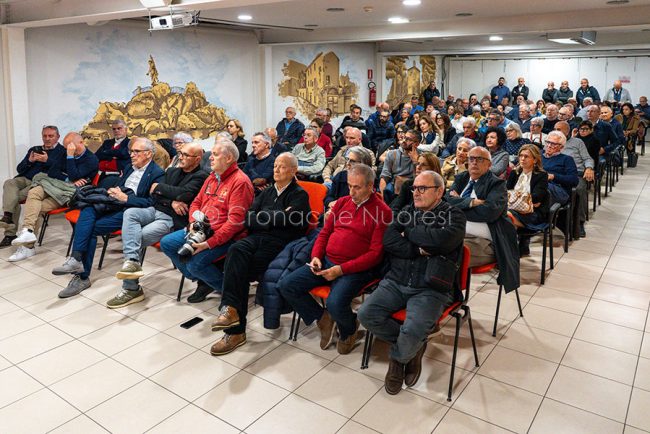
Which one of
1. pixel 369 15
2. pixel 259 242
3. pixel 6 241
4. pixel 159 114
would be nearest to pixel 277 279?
pixel 259 242

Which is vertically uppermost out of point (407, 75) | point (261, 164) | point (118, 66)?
point (407, 75)

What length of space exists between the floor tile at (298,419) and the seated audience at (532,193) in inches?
92.2

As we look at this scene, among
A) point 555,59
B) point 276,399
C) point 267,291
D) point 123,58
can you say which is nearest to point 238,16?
point 123,58

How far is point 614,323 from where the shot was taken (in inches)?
141

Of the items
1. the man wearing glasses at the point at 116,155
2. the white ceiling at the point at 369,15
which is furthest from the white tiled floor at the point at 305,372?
the white ceiling at the point at 369,15

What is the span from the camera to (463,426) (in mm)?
2537

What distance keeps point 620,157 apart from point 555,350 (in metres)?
6.10

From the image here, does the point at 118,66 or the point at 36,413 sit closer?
the point at 36,413

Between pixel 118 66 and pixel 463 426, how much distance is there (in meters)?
6.92

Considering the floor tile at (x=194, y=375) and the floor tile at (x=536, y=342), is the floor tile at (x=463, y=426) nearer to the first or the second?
the floor tile at (x=536, y=342)

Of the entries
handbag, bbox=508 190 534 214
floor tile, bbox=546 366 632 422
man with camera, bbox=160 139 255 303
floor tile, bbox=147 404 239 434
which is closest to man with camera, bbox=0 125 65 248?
man with camera, bbox=160 139 255 303

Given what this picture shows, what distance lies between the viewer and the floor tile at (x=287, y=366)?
9.74 ft

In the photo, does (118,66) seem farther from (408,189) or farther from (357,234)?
(357,234)

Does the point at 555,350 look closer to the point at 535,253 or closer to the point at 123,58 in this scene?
the point at 535,253
